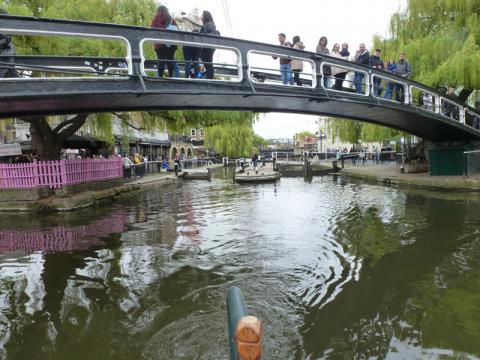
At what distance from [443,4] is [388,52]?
300cm

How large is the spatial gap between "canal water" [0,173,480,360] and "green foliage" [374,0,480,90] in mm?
5955

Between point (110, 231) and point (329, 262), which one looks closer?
point (329, 262)

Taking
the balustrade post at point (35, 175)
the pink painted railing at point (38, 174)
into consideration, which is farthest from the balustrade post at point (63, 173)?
the balustrade post at point (35, 175)

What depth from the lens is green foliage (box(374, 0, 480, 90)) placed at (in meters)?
16.0

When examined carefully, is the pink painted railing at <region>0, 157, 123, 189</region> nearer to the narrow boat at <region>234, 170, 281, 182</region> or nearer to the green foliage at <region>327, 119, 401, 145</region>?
the narrow boat at <region>234, 170, 281, 182</region>

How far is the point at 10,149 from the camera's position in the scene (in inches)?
672

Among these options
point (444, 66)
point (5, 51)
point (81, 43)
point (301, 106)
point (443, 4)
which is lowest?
point (301, 106)

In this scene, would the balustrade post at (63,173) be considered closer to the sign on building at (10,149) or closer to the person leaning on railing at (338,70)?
the sign on building at (10,149)

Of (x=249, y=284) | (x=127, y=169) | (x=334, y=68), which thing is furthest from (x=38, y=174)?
(x=249, y=284)

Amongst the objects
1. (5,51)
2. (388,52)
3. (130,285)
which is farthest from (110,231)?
(388,52)

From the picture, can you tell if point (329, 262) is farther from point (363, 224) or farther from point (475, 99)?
point (475, 99)

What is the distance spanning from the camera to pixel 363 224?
11.6m

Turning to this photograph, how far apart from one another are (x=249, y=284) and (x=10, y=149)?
47.3ft

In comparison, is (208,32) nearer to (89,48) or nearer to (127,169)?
(89,48)
